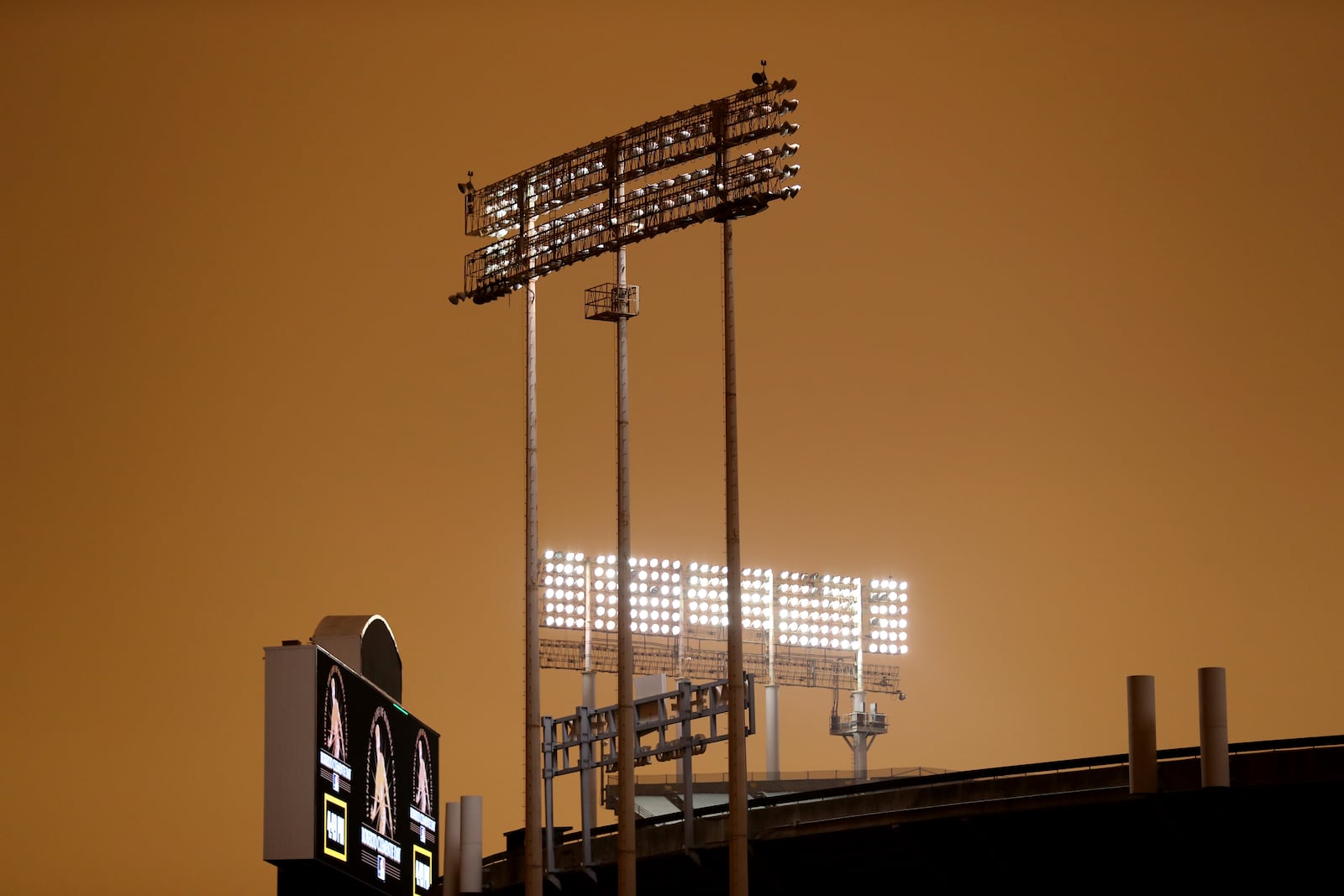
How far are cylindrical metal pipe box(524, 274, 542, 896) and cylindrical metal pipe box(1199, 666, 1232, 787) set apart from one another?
17.4 metres

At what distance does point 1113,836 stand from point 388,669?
16.6m

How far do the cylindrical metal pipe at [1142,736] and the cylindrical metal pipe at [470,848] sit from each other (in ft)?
61.6

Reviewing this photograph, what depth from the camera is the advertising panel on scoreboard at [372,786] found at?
35062mm

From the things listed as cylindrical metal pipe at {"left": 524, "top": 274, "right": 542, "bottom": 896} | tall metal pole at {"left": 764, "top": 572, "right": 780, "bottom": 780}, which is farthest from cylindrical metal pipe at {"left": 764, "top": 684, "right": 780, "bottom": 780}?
cylindrical metal pipe at {"left": 524, "top": 274, "right": 542, "bottom": 896}

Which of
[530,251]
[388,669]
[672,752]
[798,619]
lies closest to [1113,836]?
[672,752]

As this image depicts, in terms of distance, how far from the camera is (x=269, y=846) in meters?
33.7

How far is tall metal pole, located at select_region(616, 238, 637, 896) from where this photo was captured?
127 feet

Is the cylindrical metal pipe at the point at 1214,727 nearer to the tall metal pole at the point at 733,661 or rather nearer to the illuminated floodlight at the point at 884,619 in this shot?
the tall metal pole at the point at 733,661

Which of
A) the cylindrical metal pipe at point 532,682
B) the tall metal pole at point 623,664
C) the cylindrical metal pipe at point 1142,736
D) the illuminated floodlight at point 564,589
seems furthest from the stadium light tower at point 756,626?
the cylindrical metal pipe at point 1142,736

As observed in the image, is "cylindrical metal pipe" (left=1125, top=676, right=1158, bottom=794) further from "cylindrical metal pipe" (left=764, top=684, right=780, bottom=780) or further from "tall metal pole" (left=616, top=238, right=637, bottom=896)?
"cylindrical metal pipe" (left=764, top=684, right=780, bottom=780)

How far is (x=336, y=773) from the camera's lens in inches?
1407

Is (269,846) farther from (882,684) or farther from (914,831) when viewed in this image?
(882,684)

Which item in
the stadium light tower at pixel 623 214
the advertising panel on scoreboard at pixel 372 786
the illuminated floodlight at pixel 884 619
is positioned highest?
the stadium light tower at pixel 623 214

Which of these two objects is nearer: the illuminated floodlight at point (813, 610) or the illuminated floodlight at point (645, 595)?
the illuminated floodlight at point (645, 595)
